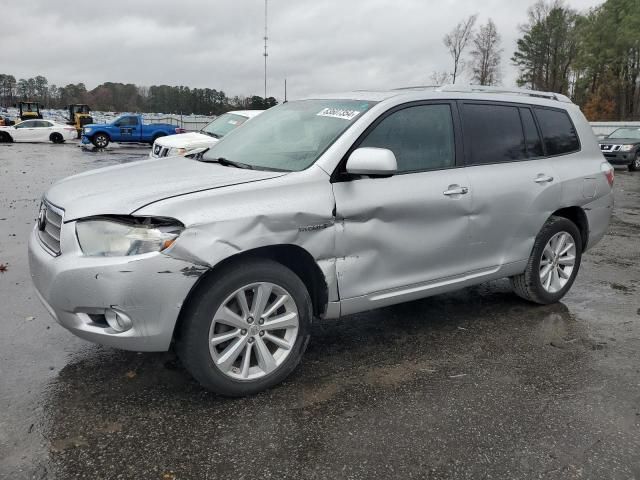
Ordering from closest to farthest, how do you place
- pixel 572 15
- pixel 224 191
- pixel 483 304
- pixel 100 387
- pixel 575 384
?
pixel 224 191 → pixel 100 387 → pixel 575 384 → pixel 483 304 → pixel 572 15

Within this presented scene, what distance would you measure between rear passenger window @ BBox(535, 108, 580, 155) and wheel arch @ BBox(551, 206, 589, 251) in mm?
529

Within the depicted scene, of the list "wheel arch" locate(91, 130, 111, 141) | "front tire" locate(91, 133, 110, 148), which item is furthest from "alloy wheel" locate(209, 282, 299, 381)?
"wheel arch" locate(91, 130, 111, 141)

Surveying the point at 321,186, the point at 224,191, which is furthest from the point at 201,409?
the point at 321,186

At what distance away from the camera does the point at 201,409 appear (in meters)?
3.11

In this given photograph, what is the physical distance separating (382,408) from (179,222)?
61.4 inches

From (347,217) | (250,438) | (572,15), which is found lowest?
(250,438)

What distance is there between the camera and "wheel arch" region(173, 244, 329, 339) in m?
3.02

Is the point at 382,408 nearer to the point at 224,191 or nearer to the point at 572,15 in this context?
the point at 224,191

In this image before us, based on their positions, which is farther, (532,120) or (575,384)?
(532,120)

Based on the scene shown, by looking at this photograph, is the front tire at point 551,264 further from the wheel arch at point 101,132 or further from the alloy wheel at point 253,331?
the wheel arch at point 101,132

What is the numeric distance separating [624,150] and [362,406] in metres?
20.8

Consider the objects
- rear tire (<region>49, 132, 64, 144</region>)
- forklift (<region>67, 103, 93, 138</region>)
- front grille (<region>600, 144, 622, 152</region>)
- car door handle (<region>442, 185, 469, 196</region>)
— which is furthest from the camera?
forklift (<region>67, 103, 93, 138</region>)

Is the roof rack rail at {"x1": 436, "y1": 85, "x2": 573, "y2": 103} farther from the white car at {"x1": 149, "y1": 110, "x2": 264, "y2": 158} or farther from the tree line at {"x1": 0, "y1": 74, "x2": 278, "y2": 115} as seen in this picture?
the tree line at {"x1": 0, "y1": 74, "x2": 278, "y2": 115}

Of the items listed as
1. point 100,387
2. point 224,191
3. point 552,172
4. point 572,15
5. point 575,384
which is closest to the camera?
point 224,191
